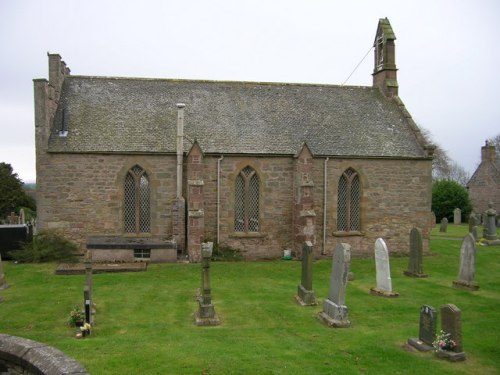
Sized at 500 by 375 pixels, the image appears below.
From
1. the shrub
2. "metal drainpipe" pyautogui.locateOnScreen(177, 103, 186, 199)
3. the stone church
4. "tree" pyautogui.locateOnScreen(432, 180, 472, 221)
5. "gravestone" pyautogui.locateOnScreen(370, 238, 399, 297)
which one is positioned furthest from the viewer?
"tree" pyautogui.locateOnScreen(432, 180, 472, 221)

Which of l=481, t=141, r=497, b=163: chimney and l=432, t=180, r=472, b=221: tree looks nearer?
l=432, t=180, r=472, b=221: tree

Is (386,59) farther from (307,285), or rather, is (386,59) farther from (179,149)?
(307,285)

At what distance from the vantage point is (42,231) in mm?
22109

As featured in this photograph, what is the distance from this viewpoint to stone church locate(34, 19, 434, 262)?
22422 millimetres

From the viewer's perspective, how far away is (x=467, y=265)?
1748 centimetres

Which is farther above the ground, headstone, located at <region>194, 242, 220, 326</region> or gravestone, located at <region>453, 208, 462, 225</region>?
gravestone, located at <region>453, 208, 462, 225</region>

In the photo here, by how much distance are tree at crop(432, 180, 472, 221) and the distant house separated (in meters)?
5.76

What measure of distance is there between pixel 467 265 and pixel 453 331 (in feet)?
24.4

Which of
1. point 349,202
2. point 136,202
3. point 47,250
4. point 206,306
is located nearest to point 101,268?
point 47,250

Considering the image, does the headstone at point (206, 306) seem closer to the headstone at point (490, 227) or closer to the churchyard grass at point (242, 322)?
the churchyard grass at point (242, 322)

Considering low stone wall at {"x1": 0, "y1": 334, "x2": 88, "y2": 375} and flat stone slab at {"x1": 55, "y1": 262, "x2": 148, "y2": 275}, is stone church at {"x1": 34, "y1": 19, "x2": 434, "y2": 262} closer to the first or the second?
flat stone slab at {"x1": 55, "y1": 262, "x2": 148, "y2": 275}

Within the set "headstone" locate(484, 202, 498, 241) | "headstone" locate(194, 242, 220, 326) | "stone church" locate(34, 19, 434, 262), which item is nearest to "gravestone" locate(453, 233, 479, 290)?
"stone church" locate(34, 19, 434, 262)

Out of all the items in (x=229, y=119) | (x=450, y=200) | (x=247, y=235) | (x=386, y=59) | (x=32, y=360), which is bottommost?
(x=32, y=360)

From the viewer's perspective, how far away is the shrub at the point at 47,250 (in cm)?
2161
